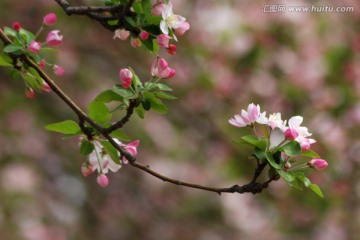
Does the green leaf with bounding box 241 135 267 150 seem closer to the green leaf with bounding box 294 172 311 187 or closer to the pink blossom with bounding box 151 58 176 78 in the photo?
the green leaf with bounding box 294 172 311 187

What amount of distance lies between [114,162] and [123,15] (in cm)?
29

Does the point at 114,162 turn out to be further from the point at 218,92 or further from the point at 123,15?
the point at 218,92

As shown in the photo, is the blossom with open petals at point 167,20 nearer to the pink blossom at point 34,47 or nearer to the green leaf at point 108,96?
the green leaf at point 108,96

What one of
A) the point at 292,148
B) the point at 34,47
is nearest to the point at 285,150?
the point at 292,148

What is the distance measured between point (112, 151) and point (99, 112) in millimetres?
78

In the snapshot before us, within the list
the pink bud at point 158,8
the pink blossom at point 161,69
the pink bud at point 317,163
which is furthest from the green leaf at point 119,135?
the pink bud at point 317,163

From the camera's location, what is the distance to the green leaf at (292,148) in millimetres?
1189

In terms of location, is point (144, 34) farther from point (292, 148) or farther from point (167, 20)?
point (292, 148)

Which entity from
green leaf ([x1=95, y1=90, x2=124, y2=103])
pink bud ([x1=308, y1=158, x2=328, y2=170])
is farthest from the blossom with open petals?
pink bud ([x1=308, y1=158, x2=328, y2=170])

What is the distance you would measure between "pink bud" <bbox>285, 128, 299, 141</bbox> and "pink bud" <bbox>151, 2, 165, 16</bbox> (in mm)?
313

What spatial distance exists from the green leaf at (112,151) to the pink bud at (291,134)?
1.05 ft

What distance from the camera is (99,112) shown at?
1.27m

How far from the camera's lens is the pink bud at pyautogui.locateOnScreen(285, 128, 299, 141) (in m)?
1.22

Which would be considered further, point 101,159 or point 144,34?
point 101,159
